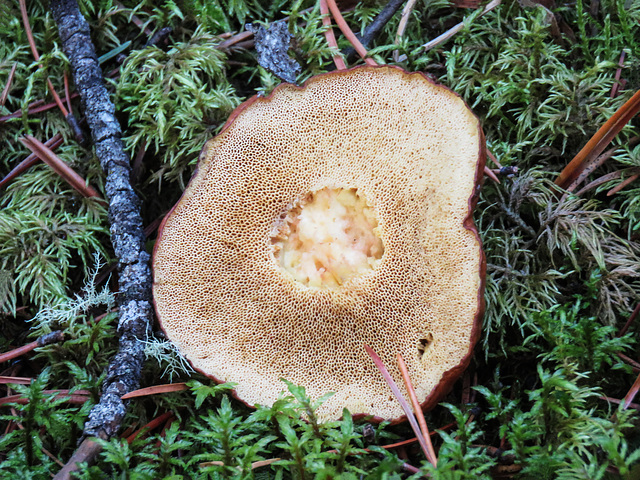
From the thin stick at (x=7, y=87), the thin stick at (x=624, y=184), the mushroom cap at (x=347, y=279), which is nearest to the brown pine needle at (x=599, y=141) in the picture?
the thin stick at (x=624, y=184)

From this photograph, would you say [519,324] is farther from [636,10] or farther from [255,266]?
[636,10]

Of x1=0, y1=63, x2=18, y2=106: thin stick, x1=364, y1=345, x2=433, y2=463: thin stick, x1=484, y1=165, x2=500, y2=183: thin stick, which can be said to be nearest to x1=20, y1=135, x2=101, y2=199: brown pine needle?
x1=0, y1=63, x2=18, y2=106: thin stick

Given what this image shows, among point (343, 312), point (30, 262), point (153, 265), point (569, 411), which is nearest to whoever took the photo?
point (569, 411)

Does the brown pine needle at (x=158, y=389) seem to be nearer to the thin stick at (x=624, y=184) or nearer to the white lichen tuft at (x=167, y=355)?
the white lichen tuft at (x=167, y=355)

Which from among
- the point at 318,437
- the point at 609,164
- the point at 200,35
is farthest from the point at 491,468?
the point at 200,35

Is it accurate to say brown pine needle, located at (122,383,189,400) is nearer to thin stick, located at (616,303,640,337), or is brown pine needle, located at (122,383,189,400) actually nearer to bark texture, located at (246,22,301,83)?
bark texture, located at (246,22,301,83)

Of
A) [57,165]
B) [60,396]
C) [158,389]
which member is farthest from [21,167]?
[158,389]
